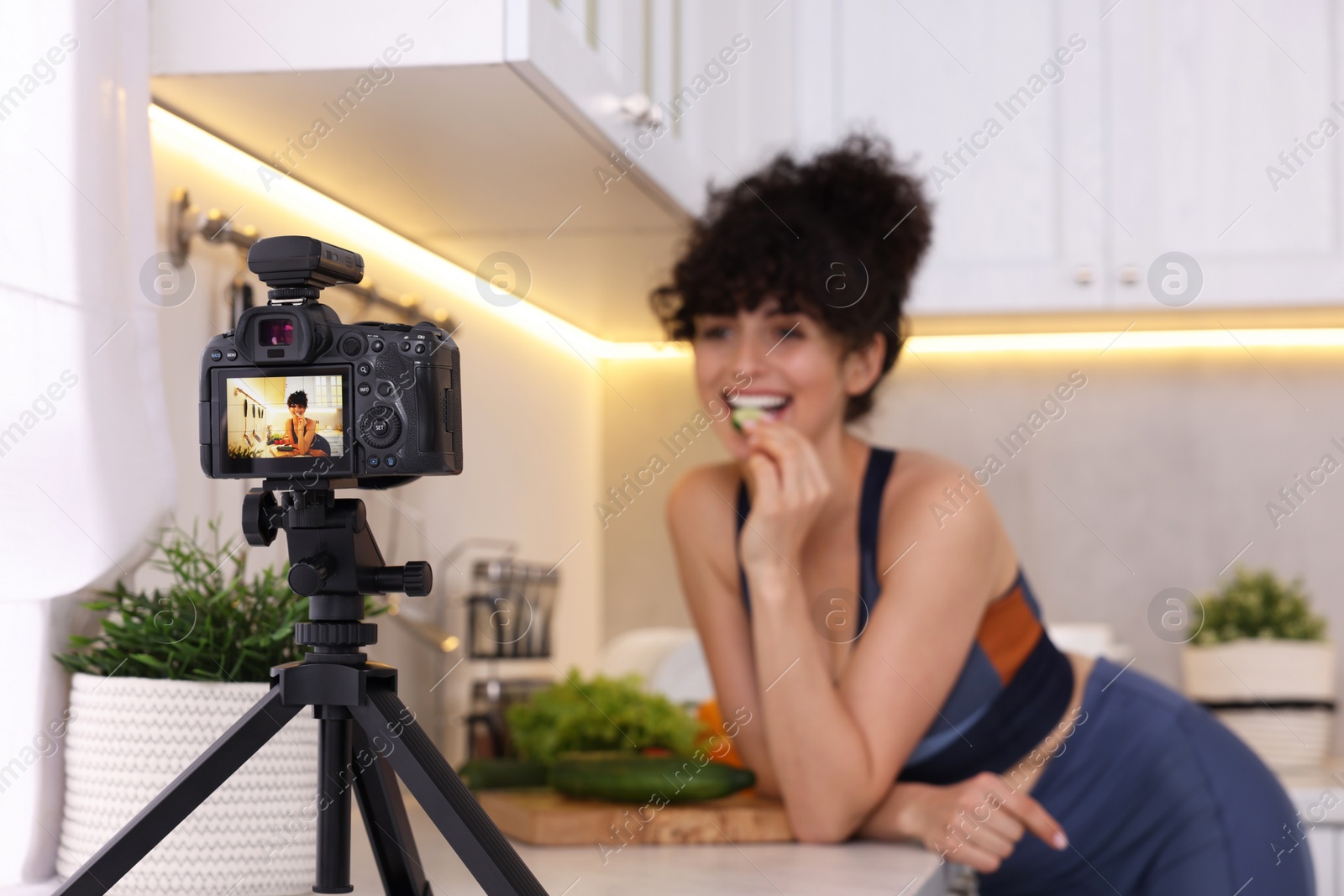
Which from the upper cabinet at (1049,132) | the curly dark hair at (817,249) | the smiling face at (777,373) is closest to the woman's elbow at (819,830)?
the smiling face at (777,373)

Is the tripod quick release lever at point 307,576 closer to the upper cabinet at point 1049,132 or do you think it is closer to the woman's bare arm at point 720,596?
the woman's bare arm at point 720,596

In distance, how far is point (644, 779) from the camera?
1.08m

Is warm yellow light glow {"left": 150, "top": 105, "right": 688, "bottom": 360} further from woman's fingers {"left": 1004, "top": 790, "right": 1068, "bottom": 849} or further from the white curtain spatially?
woman's fingers {"left": 1004, "top": 790, "right": 1068, "bottom": 849}

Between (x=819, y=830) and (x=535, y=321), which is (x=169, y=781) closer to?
(x=819, y=830)

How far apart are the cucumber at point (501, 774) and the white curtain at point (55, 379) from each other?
0.46 m

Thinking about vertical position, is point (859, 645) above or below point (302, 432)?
below

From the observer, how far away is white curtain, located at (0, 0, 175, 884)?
0.79m

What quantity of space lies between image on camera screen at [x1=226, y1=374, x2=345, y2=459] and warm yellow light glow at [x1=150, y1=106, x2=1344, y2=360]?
1.39 ft

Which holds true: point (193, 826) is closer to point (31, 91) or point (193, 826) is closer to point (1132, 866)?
point (31, 91)

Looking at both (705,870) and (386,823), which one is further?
(705,870)

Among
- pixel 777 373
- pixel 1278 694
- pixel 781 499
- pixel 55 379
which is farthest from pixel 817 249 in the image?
pixel 1278 694

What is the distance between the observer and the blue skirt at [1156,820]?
1196 mm

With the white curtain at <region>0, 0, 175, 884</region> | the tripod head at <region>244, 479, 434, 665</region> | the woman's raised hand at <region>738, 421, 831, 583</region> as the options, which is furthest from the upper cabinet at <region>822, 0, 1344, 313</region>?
the tripod head at <region>244, 479, 434, 665</region>

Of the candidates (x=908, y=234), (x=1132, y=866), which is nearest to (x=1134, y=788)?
(x=1132, y=866)
